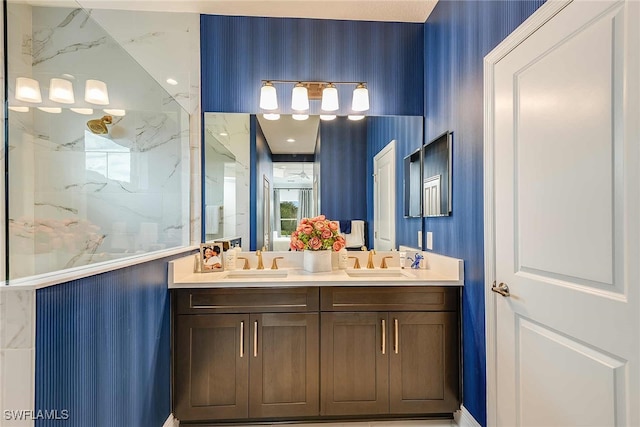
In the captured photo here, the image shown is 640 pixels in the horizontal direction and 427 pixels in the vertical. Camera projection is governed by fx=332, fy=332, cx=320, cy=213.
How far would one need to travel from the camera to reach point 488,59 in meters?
1.64

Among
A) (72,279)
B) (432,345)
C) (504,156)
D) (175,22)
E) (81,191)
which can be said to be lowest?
(432,345)

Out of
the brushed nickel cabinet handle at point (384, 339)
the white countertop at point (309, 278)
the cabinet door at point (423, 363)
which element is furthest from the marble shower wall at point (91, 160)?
the cabinet door at point (423, 363)

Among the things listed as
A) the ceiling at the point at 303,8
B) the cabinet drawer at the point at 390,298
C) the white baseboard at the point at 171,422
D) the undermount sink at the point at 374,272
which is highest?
the ceiling at the point at 303,8

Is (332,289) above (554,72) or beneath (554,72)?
beneath

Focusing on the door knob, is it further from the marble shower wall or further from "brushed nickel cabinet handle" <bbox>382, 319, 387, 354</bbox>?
the marble shower wall

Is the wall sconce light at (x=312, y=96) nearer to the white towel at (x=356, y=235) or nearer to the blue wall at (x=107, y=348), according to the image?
the white towel at (x=356, y=235)

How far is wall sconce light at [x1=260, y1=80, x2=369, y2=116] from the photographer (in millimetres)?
2414

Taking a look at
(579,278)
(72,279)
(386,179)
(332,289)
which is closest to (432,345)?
(332,289)

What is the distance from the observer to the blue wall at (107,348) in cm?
98

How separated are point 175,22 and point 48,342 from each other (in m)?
2.27

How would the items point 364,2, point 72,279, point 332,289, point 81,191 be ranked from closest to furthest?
point 72,279 < point 81,191 < point 332,289 < point 364,2

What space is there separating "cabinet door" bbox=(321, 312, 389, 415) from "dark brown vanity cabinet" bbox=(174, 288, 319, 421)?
0.08m

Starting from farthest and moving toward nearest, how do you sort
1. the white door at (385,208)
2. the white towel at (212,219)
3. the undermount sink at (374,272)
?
the white door at (385,208)
the white towel at (212,219)
the undermount sink at (374,272)

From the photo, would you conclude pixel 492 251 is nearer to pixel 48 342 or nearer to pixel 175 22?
pixel 48 342
